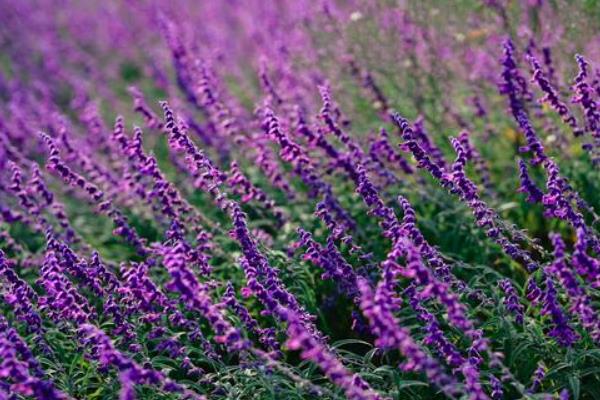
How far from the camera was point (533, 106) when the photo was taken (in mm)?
6887

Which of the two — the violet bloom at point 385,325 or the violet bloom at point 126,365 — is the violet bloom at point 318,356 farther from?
the violet bloom at point 126,365

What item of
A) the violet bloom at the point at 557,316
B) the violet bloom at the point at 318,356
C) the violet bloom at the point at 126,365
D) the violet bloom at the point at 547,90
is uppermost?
the violet bloom at the point at 547,90

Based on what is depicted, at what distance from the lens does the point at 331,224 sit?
4.83 meters

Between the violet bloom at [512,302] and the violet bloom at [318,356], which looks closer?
the violet bloom at [318,356]

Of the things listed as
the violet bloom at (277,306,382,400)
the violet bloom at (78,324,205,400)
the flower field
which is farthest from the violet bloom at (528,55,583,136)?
the violet bloom at (78,324,205,400)

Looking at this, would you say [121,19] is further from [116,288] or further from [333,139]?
[116,288]

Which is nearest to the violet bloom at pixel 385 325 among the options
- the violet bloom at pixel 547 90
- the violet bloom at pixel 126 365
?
the violet bloom at pixel 126 365

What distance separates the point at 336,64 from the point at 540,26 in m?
2.66

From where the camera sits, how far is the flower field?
13.7ft

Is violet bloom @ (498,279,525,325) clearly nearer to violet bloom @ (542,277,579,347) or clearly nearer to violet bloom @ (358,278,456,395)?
violet bloom @ (542,277,579,347)

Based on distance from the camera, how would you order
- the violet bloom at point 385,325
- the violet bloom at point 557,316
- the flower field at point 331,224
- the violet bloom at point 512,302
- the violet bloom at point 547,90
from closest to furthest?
the violet bloom at point 385,325
the violet bloom at point 557,316
the flower field at point 331,224
the violet bloom at point 512,302
the violet bloom at point 547,90

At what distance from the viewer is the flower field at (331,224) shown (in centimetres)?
416

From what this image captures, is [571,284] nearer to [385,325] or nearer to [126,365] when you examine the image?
[385,325]

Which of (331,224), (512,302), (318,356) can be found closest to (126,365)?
(318,356)
